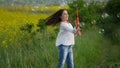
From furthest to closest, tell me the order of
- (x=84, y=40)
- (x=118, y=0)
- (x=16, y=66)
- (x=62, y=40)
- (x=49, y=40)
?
1. (x=118, y=0)
2. (x=84, y=40)
3. (x=49, y=40)
4. (x=16, y=66)
5. (x=62, y=40)

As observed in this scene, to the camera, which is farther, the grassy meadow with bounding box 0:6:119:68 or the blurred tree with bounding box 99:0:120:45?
the blurred tree with bounding box 99:0:120:45

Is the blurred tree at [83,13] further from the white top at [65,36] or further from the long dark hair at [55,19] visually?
the white top at [65,36]

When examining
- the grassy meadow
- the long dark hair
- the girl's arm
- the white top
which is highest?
the long dark hair

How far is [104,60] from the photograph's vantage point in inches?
432

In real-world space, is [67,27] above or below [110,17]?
below

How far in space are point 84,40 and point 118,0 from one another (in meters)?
7.68

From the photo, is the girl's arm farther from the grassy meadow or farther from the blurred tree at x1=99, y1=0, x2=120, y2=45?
the blurred tree at x1=99, y1=0, x2=120, y2=45

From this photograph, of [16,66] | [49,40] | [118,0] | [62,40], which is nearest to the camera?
[62,40]

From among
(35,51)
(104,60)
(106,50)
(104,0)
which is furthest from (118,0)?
(35,51)

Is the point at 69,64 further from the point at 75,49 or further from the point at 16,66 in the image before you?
the point at 75,49

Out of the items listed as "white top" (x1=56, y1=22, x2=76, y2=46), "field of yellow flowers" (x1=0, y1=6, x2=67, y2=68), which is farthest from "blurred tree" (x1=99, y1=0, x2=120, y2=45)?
"white top" (x1=56, y1=22, x2=76, y2=46)

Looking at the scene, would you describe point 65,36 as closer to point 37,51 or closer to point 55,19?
point 55,19

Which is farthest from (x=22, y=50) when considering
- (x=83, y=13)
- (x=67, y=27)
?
(x=83, y=13)

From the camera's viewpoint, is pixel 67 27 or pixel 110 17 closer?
pixel 67 27
